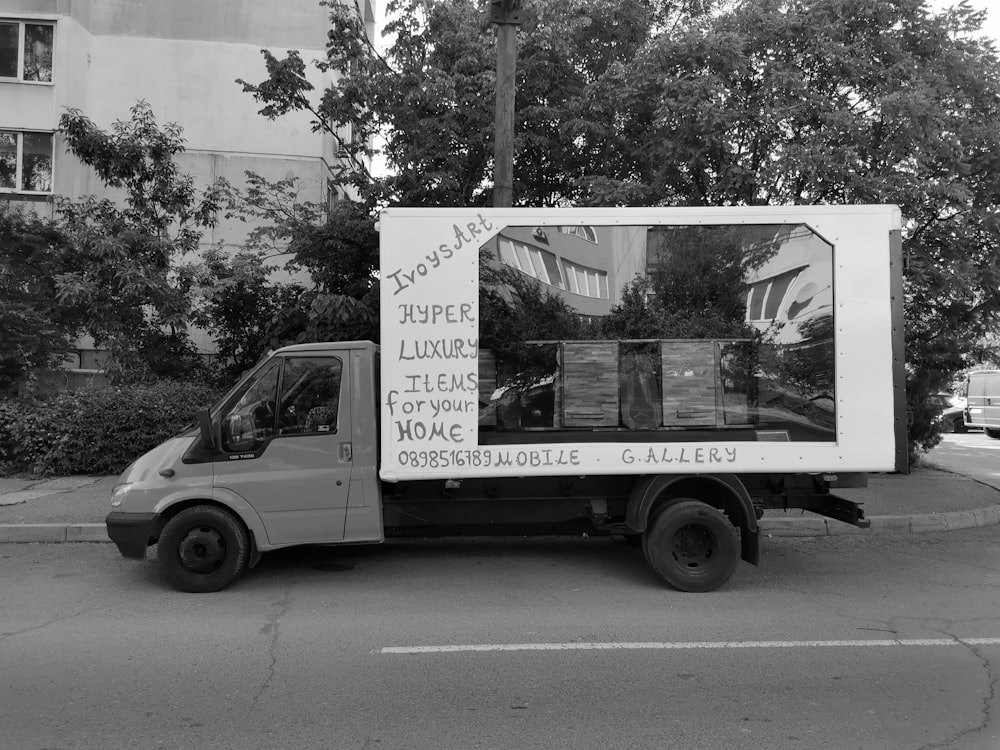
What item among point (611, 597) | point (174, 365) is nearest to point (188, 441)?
point (611, 597)

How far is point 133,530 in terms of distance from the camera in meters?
6.07

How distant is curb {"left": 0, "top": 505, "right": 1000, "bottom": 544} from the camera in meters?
8.10

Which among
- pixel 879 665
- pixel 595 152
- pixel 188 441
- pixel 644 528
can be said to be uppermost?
pixel 595 152

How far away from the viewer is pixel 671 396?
6242mm

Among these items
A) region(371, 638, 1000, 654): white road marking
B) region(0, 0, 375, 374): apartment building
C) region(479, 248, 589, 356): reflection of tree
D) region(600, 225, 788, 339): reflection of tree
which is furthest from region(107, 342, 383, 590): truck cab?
region(0, 0, 375, 374): apartment building

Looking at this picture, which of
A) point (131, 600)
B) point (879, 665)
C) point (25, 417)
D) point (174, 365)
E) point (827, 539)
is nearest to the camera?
point (879, 665)

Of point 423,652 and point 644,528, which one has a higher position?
point 644,528

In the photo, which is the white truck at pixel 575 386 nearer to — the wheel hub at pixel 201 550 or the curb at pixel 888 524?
the wheel hub at pixel 201 550

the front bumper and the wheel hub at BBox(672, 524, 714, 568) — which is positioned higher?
the front bumper

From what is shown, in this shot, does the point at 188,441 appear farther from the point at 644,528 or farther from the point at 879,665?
the point at 879,665

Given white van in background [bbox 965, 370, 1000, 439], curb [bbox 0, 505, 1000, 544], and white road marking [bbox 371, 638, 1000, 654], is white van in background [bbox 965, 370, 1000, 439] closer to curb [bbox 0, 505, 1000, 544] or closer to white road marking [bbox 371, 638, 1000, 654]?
curb [bbox 0, 505, 1000, 544]

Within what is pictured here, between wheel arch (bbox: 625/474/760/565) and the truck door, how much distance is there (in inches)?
95.2

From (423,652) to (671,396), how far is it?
2856 millimetres

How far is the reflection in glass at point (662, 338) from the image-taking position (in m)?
6.20
